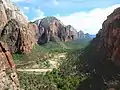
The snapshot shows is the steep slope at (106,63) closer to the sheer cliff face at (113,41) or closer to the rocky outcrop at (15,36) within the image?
the sheer cliff face at (113,41)

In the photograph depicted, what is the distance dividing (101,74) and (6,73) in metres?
53.0

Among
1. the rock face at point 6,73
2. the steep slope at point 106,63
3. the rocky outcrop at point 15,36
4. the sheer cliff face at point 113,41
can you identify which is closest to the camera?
the rock face at point 6,73

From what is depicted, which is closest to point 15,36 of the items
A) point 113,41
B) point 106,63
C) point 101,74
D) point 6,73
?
point 113,41

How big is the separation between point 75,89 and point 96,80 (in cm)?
874

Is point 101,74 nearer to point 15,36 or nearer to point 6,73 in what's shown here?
point 6,73

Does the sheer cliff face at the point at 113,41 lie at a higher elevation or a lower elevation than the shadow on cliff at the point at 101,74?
higher

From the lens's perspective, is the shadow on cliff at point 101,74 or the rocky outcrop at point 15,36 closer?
the shadow on cliff at point 101,74

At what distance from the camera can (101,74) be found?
132750 millimetres

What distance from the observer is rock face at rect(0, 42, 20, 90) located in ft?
274

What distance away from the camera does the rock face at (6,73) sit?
8356 centimetres

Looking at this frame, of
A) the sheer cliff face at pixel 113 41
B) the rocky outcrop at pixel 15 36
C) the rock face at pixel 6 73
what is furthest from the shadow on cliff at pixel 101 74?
the rock face at pixel 6 73

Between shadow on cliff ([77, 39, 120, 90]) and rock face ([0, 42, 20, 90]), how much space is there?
37.5 meters

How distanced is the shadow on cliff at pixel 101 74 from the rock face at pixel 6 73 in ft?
123

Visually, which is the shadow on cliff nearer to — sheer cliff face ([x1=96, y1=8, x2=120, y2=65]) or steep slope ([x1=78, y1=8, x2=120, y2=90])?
steep slope ([x1=78, y1=8, x2=120, y2=90])
